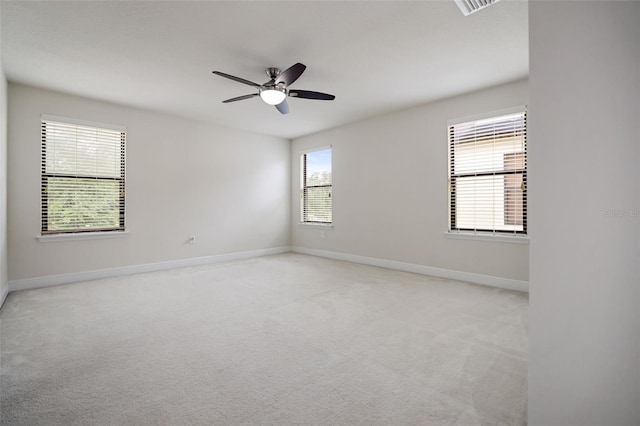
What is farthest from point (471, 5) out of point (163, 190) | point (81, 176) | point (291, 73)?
point (81, 176)

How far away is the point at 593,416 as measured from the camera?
44.2 inches

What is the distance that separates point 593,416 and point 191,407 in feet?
6.02

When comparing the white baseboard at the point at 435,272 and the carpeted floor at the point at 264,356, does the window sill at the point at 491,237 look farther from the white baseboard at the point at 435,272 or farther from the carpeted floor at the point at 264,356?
the carpeted floor at the point at 264,356

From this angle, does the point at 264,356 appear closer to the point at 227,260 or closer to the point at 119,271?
the point at 119,271

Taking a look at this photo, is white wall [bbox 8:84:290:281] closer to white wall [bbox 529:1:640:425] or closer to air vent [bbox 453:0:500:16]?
air vent [bbox 453:0:500:16]

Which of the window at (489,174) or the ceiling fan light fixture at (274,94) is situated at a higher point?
the ceiling fan light fixture at (274,94)

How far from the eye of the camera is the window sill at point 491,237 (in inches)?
154

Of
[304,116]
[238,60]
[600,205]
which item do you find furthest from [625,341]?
[304,116]

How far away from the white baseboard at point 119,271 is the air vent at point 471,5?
17.7 ft

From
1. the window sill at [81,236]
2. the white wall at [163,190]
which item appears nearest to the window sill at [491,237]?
the white wall at [163,190]

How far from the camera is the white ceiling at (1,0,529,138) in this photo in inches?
97.9

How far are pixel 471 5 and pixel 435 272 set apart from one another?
354 centimetres

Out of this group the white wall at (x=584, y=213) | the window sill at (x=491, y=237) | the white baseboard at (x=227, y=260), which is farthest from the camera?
the white baseboard at (x=227, y=260)

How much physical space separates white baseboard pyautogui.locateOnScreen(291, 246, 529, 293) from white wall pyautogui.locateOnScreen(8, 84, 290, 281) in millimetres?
1787
